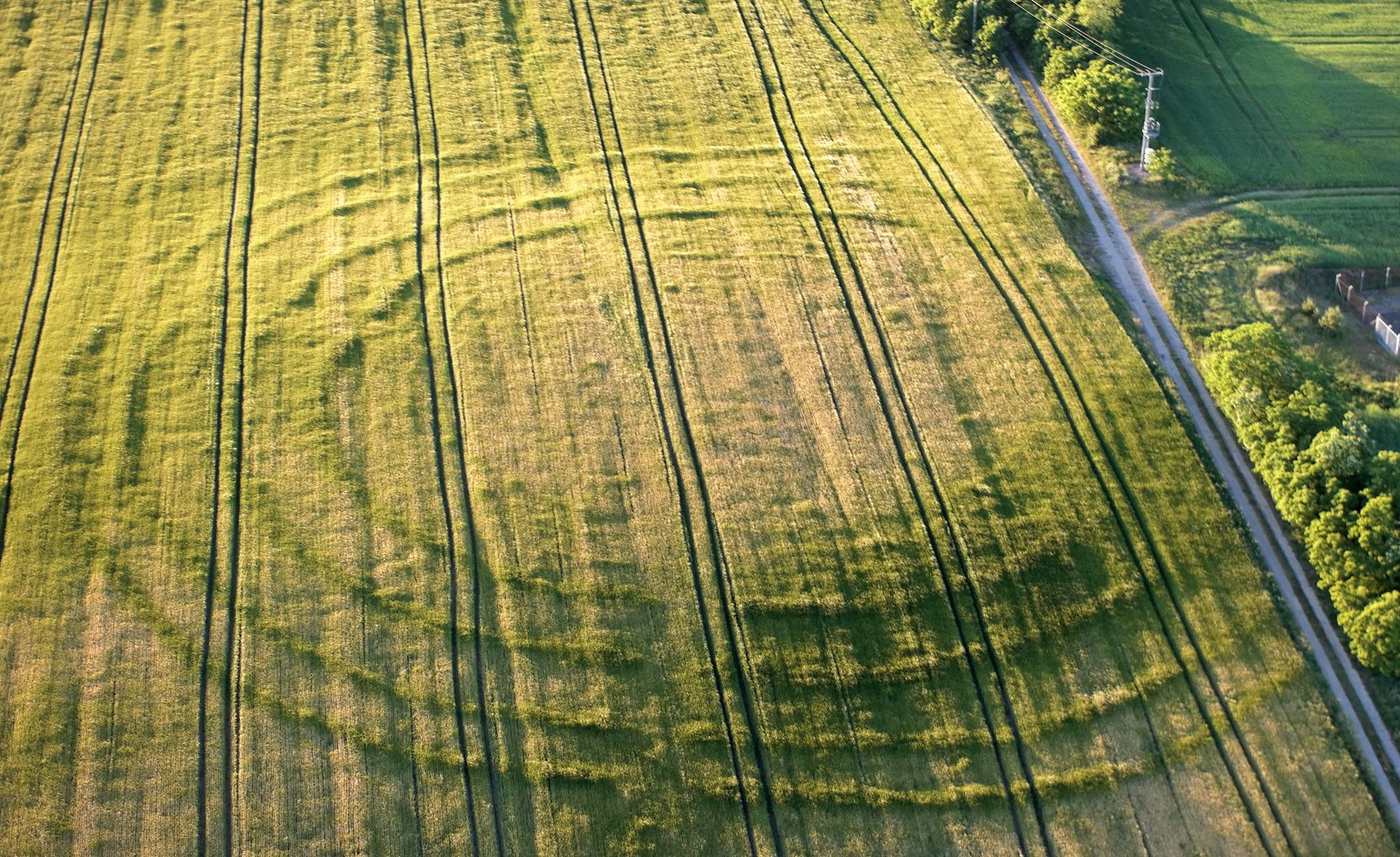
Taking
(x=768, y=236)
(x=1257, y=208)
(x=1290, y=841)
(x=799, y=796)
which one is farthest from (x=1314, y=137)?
(x=799, y=796)

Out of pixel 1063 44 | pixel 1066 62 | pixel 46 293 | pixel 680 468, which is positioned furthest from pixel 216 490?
pixel 1063 44

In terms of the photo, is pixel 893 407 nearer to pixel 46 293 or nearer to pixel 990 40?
pixel 990 40

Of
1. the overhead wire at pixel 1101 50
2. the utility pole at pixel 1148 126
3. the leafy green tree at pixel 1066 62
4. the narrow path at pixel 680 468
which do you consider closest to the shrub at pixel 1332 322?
the utility pole at pixel 1148 126

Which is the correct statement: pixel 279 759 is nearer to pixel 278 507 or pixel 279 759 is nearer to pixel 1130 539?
pixel 278 507

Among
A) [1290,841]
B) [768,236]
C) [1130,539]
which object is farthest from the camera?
[768,236]

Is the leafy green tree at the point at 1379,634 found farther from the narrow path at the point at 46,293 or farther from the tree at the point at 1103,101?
the narrow path at the point at 46,293

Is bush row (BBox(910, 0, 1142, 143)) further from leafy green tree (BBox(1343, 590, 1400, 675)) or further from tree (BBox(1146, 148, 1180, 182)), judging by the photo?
leafy green tree (BBox(1343, 590, 1400, 675))
